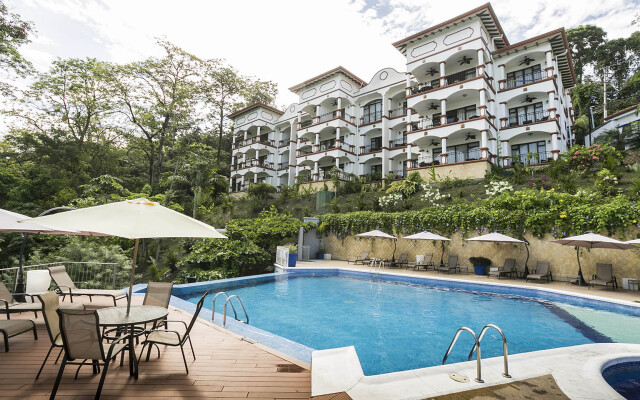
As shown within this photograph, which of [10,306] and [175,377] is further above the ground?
[10,306]

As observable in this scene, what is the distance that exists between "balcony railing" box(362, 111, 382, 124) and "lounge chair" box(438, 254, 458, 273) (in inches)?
701

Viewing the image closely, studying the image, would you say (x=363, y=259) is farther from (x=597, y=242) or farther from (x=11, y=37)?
(x=11, y=37)

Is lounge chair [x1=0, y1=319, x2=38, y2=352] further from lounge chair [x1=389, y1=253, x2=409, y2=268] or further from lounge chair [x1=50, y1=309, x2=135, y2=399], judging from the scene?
lounge chair [x1=389, y1=253, x2=409, y2=268]

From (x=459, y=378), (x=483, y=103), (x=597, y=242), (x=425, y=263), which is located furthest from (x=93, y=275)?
(x=483, y=103)

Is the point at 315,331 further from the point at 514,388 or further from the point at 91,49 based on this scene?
the point at 91,49

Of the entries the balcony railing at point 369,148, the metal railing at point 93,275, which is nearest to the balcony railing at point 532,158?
the balcony railing at point 369,148

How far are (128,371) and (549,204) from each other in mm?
15383

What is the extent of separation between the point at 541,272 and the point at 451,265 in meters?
3.60

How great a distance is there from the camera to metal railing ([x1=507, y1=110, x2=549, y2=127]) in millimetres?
21316

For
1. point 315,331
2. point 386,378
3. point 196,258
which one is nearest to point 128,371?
point 386,378

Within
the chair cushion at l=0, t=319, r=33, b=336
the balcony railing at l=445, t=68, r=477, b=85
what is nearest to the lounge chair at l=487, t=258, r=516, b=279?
the chair cushion at l=0, t=319, r=33, b=336

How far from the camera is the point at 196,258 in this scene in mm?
12375

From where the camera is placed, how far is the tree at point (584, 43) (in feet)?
106

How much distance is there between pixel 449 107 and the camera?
24453mm
